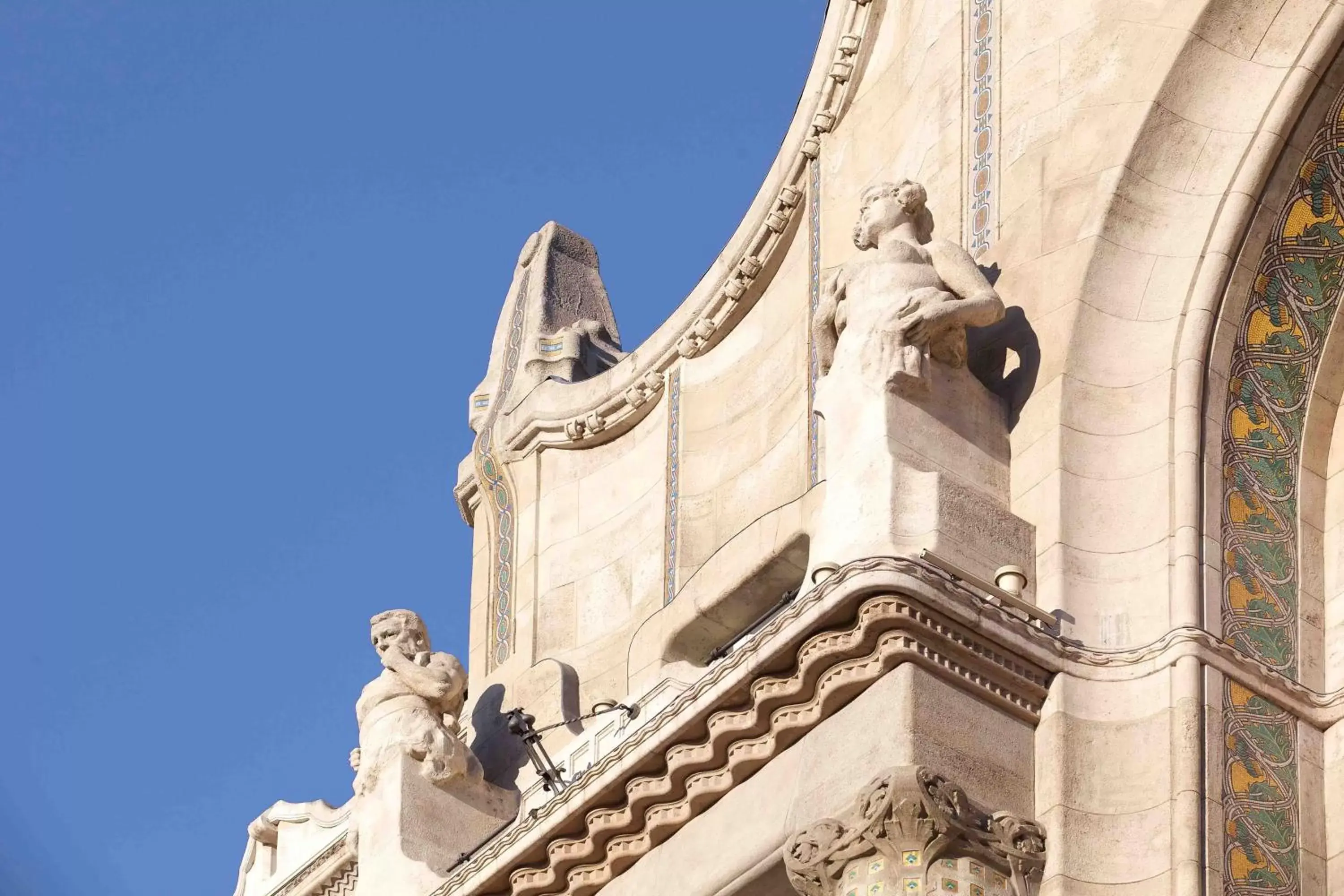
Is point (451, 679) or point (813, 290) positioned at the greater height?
point (813, 290)

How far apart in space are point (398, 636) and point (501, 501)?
3.02 meters

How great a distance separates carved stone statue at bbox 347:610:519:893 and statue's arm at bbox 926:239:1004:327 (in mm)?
4269

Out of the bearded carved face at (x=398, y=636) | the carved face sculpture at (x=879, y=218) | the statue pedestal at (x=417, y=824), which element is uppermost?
the carved face sculpture at (x=879, y=218)

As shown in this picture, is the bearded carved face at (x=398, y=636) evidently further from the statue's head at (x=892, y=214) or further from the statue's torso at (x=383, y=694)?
the statue's head at (x=892, y=214)

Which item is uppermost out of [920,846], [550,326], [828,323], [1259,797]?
[550,326]

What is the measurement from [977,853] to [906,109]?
576 cm

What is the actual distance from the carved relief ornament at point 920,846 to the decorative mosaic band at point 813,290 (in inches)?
166

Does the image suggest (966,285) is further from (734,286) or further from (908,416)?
(734,286)

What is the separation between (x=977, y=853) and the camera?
13922 mm

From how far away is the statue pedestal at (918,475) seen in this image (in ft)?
49.4

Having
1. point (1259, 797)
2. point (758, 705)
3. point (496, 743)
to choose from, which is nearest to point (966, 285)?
point (758, 705)

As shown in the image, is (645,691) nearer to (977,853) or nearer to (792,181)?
(792,181)

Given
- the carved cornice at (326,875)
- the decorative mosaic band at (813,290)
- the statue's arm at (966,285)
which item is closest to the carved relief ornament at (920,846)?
the statue's arm at (966,285)

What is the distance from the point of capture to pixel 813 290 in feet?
62.3
